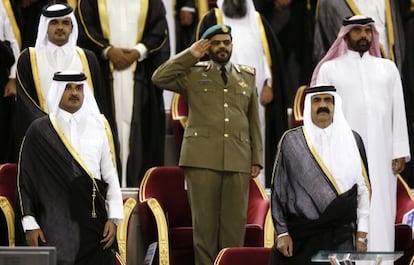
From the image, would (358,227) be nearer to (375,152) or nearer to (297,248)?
(297,248)

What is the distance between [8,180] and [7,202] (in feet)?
1.52

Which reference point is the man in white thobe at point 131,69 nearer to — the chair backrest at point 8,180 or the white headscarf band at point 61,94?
the chair backrest at point 8,180

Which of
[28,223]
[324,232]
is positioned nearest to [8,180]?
[28,223]

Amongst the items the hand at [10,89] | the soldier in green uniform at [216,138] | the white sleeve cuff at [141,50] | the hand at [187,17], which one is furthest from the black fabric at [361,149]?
the hand at [187,17]

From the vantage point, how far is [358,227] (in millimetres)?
11516

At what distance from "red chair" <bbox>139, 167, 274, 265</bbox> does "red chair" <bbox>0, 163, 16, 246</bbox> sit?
3.18 ft

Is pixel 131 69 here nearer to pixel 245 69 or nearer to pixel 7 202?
pixel 245 69

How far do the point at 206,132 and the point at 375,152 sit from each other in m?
1.36

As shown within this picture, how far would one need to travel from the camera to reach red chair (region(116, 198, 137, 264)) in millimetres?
12445

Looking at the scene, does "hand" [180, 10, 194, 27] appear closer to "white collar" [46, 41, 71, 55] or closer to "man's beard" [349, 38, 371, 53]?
"white collar" [46, 41, 71, 55]

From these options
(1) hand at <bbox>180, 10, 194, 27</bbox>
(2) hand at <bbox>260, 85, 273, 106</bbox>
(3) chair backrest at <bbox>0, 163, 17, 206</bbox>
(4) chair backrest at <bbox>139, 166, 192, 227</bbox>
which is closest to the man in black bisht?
(3) chair backrest at <bbox>0, 163, 17, 206</bbox>

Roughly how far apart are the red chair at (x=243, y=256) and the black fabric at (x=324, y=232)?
1.38 feet

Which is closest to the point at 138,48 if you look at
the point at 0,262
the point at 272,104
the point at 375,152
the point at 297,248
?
the point at 272,104

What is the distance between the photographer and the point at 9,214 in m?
12.4
